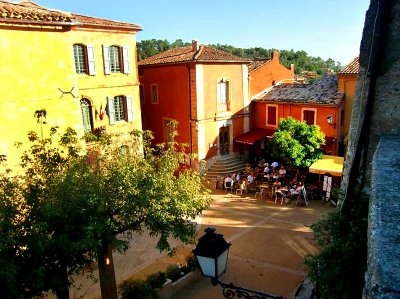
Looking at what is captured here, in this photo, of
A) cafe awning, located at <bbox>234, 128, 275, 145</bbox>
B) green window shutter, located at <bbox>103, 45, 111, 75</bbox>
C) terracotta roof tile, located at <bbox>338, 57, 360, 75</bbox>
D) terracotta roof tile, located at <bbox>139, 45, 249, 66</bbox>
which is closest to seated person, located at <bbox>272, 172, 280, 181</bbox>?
cafe awning, located at <bbox>234, 128, 275, 145</bbox>

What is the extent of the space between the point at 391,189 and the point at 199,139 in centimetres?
2090

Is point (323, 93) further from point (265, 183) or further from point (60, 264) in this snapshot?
point (60, 264)

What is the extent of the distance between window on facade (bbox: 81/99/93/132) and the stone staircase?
8.34 m

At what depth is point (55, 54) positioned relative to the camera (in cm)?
1456

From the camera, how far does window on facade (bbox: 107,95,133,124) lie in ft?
69.8

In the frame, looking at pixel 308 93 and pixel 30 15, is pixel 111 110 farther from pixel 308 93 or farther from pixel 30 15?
pixel 308 93

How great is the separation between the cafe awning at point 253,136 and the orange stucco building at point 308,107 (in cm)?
8

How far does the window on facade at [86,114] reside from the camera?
65.5 ft

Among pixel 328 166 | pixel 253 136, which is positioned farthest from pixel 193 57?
pixel 328 166

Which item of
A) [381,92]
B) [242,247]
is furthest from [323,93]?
[381,92]

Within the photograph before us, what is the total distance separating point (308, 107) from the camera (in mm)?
23922

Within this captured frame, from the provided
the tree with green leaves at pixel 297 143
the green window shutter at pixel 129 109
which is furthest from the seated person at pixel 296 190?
the green window shutter at pixel 129 109

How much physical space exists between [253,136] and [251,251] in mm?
13300

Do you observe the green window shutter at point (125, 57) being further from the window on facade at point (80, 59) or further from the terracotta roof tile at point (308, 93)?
the terracotta roof tile at point (308, 93)
